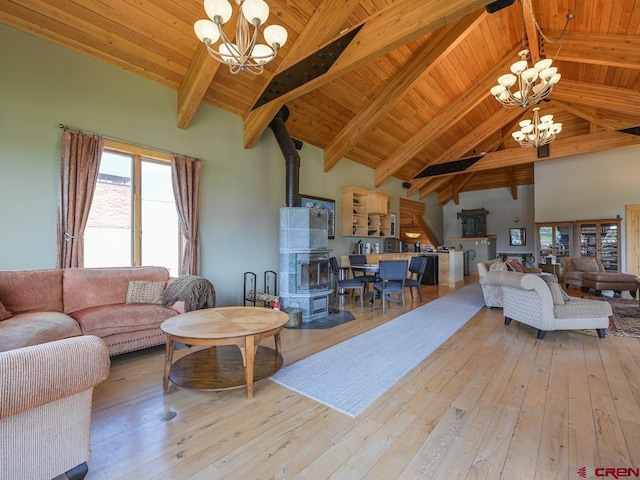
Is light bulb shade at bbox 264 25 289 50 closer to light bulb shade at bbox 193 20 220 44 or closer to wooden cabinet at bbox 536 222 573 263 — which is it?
light bulb shade at bbox 193 20 220 44

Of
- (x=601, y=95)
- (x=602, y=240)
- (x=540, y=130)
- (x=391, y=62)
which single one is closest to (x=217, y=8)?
(x=391, y=62)

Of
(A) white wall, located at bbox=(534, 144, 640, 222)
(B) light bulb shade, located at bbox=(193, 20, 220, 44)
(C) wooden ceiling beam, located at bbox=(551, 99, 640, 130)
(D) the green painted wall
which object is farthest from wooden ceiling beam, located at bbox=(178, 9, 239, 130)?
(A) white wall, located at bbox=(534, 144, 640, 222)

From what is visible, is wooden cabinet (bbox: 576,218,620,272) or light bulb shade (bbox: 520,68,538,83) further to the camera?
wooden cabinet (bbox: 576,218,620,272)

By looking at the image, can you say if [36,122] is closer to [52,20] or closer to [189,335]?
[52,20]

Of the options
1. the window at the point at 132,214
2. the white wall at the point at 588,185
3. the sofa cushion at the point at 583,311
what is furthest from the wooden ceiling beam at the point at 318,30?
the white wall at the point at 588,185

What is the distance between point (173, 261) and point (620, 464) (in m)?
4.74

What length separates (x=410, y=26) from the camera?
10.0 ft

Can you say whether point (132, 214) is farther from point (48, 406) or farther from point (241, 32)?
point (48, 406)

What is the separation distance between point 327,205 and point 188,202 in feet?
10.9

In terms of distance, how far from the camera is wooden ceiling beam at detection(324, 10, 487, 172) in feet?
14.5

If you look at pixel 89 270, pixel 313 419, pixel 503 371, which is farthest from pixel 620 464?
pixel 89 270

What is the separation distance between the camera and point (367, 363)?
2.88 m

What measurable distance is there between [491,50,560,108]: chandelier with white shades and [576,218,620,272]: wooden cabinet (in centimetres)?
556
